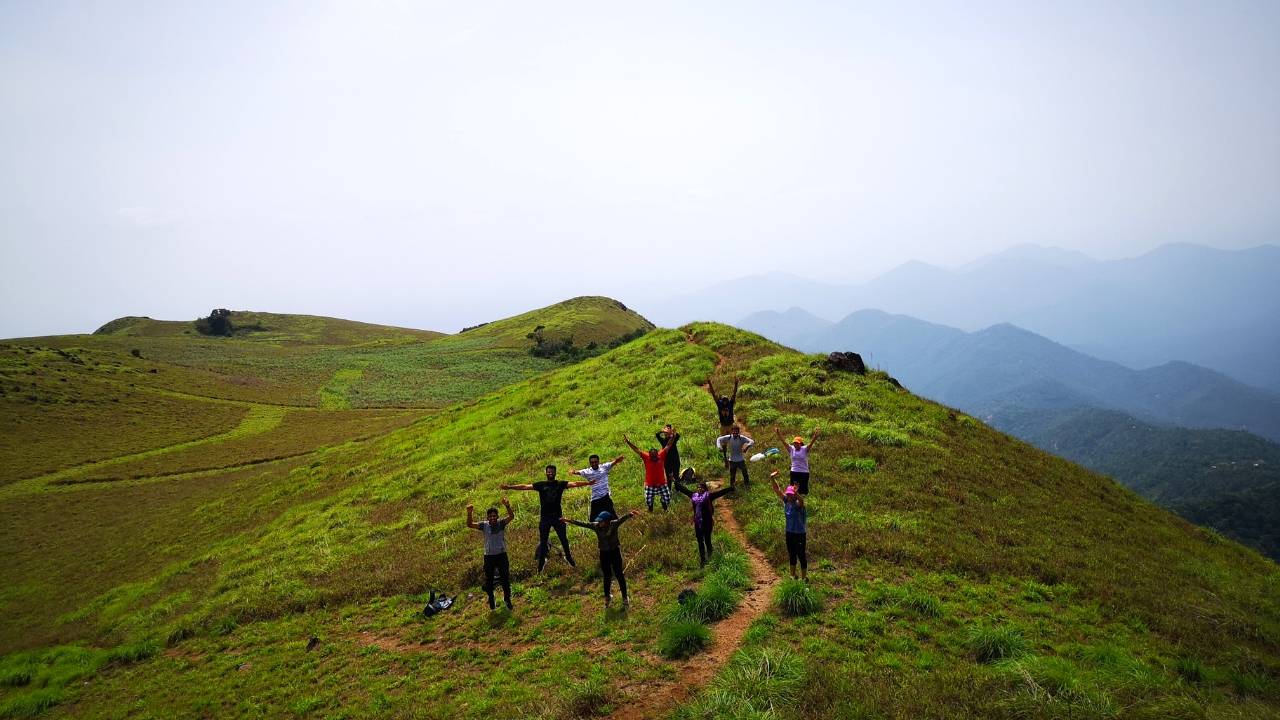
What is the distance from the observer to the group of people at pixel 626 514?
13.5 meters

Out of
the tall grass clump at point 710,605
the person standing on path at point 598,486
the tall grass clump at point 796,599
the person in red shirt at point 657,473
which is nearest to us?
the tall grass clump at point 796,599

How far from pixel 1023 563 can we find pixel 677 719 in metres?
11.2

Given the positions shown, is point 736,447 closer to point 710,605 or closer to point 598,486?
point 598,486

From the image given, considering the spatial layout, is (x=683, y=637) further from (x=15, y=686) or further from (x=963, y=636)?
(x=15, y=686)

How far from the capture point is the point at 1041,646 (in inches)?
442

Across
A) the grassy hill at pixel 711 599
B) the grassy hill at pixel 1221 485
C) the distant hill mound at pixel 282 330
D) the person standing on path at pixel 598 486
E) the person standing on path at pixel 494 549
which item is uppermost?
the distant hill mound at pixel 282 330

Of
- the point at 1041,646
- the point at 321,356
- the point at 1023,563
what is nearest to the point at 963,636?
the point at 1041,646

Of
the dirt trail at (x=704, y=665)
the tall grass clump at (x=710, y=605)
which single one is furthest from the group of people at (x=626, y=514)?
the tall grass clump at (x=710, y=605)

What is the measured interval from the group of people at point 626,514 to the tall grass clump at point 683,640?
1943 mm

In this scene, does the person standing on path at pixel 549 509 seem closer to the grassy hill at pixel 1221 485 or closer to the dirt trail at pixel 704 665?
the dirt trail at pixel 704 665

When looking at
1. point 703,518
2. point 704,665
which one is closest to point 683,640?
point 704,665

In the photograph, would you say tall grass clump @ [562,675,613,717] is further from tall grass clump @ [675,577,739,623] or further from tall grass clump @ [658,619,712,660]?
tall grass clump @ [675,577,739,623]

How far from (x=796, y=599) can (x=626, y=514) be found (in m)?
5.41

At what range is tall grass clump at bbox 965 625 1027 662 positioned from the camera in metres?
10.8
